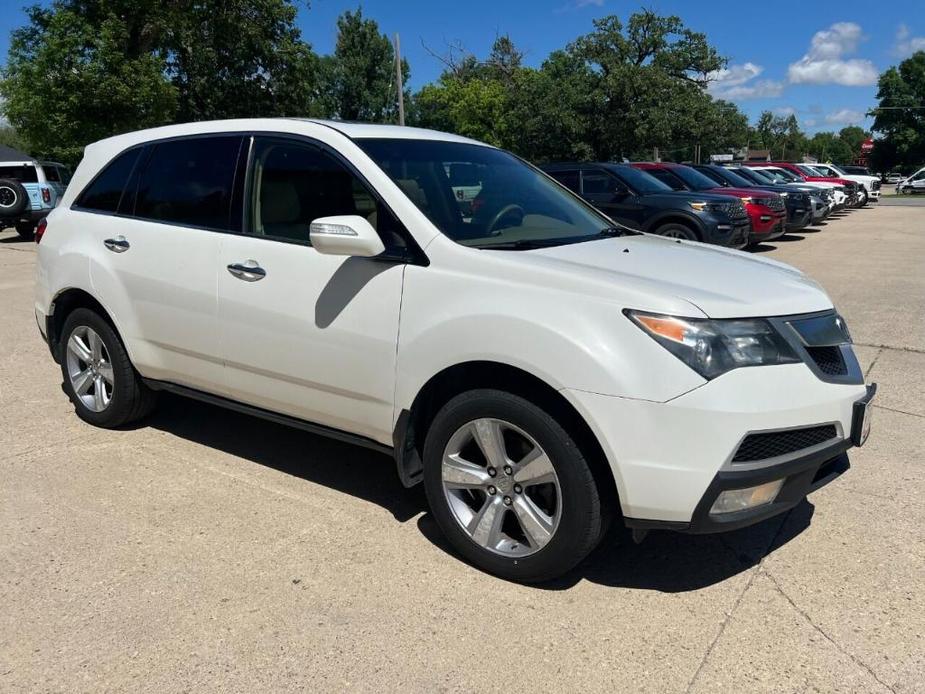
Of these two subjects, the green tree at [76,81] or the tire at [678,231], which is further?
the green tree at [76,81]

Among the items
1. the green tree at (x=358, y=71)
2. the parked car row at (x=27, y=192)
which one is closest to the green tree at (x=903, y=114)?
the green tree at (x=358, y=71)

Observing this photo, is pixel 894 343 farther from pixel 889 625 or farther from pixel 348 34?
pixel 348 34

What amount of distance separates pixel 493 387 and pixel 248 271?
140cm

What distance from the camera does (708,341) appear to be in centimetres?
257

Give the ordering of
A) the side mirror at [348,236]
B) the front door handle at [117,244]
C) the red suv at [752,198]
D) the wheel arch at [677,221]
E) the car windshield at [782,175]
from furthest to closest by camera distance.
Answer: the car windshield at [782,175] → the red suv at [752,198] → the wheel arch at [677,221] → the front door handle at [117,244] → the side mirror at [348,236]

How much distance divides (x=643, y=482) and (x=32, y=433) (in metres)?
3.88

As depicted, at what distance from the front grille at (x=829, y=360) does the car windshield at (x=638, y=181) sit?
30.5 feet

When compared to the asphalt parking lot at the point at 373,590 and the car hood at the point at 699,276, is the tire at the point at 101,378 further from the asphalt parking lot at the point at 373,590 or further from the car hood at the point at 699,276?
the car hood at the point at 699,276

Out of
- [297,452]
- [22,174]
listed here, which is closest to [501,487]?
[297,452]

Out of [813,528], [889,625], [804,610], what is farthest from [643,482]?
[813,528]

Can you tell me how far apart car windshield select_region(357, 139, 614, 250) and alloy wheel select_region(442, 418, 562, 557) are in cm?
82

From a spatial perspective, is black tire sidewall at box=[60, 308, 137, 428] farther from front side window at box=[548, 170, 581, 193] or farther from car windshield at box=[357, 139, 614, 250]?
front side window at box=[548, 170, 581, 193]

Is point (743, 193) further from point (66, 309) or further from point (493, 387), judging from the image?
point (493, 387)

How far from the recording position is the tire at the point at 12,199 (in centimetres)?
1686
